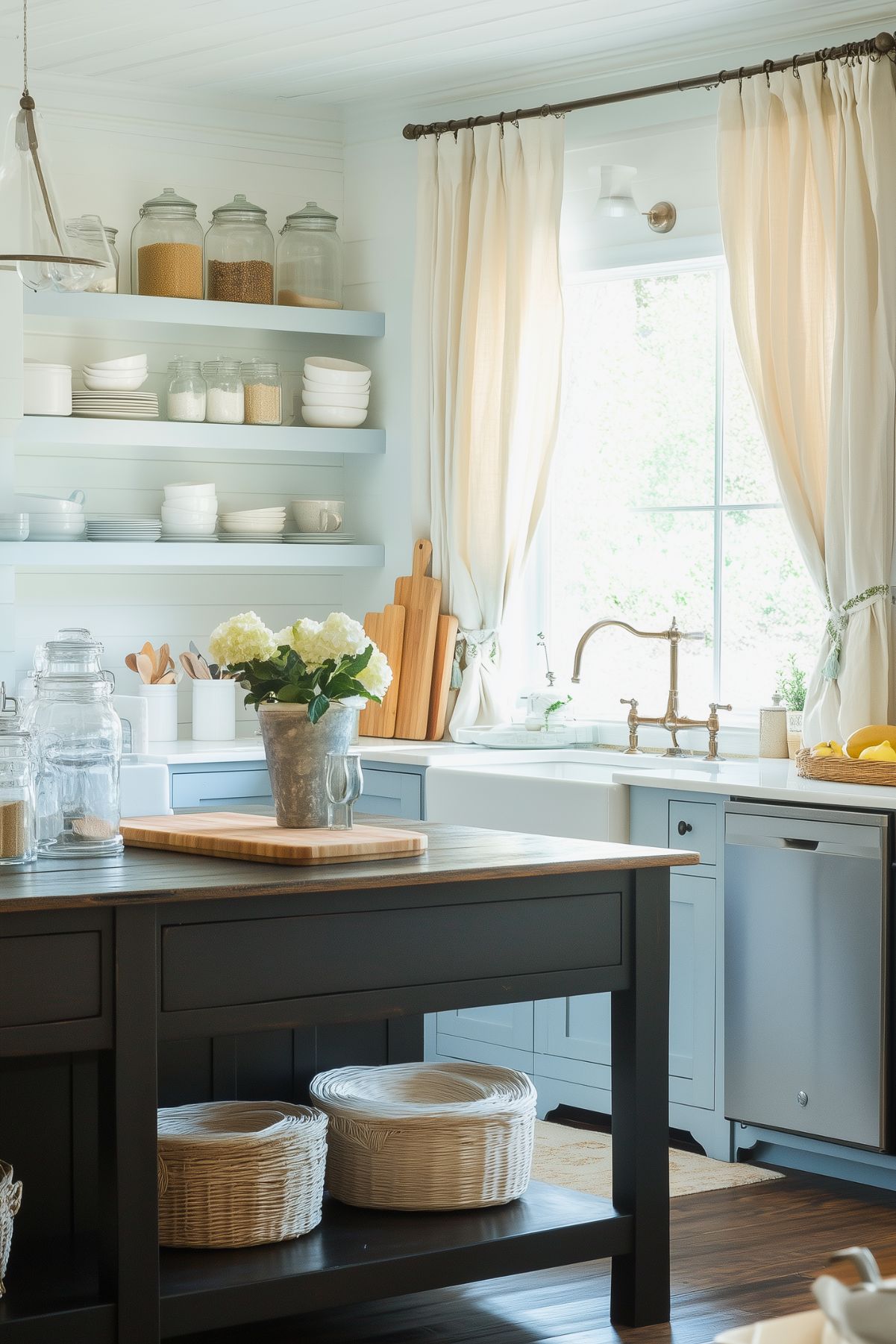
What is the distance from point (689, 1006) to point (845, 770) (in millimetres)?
714

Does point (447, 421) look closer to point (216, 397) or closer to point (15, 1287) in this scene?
point (216, 397)

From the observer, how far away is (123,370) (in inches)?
214

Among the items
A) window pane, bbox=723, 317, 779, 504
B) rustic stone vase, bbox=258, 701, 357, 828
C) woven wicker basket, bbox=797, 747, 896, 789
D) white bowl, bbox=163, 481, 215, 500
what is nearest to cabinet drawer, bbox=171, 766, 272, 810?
white bowl, bbox=163, 481, 215, 500

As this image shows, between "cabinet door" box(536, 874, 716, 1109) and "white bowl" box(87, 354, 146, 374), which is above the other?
"white bowl" box(87, 354, 146, 374)

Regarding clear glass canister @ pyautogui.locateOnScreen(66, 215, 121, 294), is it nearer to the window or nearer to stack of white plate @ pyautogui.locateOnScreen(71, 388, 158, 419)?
stack of white plate @ pyautogui.locateOnScreen(71, 388, 158, 419)

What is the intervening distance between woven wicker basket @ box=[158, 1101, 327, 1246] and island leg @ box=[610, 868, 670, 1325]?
1.86 ft

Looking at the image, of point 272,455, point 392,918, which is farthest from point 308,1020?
point 272,455

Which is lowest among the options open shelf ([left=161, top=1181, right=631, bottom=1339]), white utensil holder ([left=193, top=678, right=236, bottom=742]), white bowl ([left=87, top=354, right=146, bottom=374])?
open shelf ([left=161, top=1181, right=631, bottom=1339])

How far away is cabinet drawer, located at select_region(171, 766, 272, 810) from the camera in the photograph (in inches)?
196

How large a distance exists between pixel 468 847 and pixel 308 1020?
533 millimetres

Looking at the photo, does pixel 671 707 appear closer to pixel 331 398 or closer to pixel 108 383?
pixel 331 398

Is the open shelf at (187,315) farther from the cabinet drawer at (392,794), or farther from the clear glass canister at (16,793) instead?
the clear glass canister at (16,793)

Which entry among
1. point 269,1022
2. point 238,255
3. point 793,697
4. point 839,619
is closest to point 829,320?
point 839,619

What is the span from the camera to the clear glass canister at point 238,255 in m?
5.62
